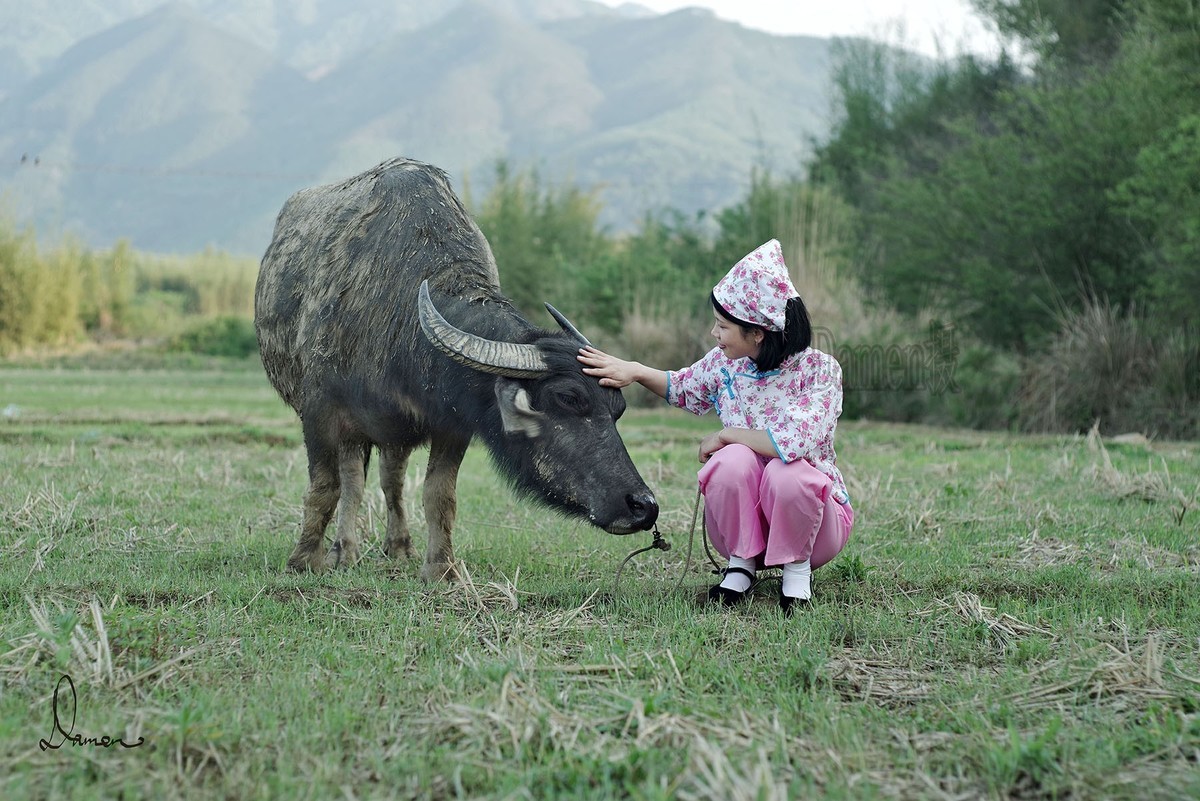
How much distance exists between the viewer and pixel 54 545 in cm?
504

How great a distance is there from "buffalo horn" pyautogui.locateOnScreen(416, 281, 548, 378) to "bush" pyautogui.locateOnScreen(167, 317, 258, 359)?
1282 inches

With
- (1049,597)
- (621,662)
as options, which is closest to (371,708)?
(621,662)

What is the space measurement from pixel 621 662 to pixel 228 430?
876 cm

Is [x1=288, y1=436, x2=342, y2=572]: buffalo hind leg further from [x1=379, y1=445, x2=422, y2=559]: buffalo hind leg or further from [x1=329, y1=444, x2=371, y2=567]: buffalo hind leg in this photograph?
[x1=379, y1=445, x2=422, y2=559]: buffalo hind leg

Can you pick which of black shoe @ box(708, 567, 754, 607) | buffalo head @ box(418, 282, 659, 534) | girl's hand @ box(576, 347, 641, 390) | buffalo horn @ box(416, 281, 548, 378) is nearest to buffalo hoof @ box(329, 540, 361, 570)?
buffalo head @ box(418, 282, 659, 534)

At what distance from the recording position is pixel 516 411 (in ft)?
14.1

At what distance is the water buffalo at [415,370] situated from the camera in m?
4.26

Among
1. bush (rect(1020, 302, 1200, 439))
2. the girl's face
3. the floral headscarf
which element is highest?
the floral headscarf

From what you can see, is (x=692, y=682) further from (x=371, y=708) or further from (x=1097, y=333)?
(x=1097, y=333)

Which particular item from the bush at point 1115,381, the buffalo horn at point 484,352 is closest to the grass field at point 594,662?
the buffalo horn at point 484,352

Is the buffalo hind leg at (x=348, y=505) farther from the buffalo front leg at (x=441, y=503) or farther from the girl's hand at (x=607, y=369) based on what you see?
the girl's hand at (x=607, y=369)

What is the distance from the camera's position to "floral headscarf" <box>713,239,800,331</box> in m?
3.99

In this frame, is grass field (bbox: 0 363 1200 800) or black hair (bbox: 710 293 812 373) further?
black hair (bbox: 710 293 812 373)

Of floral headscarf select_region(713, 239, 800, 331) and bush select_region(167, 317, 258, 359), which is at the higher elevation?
floral headscarf select_region(713, 239, 800, 331)
